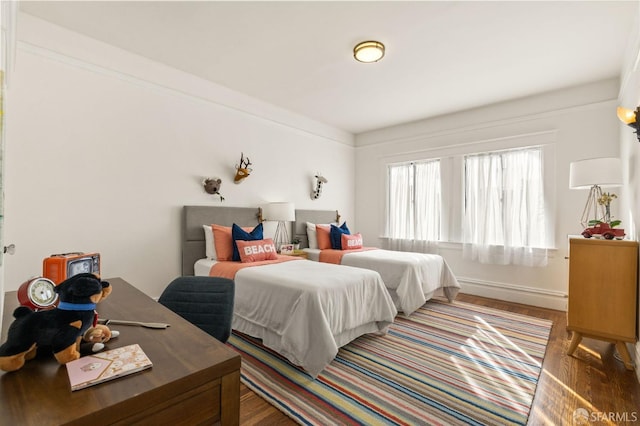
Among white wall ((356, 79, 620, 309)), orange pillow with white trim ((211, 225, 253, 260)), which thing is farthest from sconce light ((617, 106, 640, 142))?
orange pillow with white trim ((211, 225, 253, 260))

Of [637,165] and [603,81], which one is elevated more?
[603,81]

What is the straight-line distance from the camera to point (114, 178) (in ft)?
9.86

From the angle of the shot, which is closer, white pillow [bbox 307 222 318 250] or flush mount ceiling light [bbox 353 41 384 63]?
flush mount ceiling light [bbox 353 41 384 63]

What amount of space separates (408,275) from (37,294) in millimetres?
3094

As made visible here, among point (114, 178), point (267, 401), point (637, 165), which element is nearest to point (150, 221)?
point (114, 178)

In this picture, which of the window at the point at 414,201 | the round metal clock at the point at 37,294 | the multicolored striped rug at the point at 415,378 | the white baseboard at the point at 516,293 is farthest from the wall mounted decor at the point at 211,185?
the white baseboard at the point at 516,293

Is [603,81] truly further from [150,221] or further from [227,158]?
[150,221]

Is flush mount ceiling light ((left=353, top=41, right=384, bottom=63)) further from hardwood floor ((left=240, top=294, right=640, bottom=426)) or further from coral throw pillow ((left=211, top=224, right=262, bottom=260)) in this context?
hardwood floor ((left=240, top=294, right=640, bottom=426))

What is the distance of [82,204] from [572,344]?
448cm

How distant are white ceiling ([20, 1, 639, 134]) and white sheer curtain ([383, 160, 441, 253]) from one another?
54.7 inches

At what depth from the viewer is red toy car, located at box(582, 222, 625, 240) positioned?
2.57m

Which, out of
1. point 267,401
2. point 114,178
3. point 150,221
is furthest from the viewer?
point 150,221

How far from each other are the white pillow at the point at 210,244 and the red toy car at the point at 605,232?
3629mm

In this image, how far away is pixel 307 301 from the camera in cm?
225
